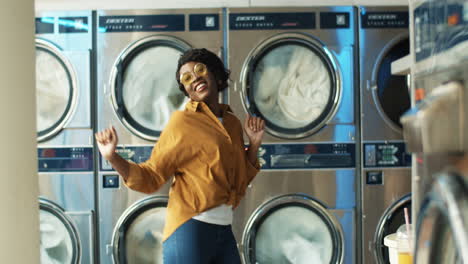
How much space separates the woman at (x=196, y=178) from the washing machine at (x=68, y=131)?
1.51m

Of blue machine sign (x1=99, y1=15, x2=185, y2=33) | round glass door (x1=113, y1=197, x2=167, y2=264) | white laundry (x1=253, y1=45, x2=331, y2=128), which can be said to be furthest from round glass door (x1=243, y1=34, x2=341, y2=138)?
round glass door (x1=113, y1=197, x2=167, y2=264)

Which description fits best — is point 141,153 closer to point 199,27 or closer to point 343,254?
point 199,27

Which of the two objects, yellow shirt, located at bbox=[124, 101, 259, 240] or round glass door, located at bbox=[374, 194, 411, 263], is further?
round glass door, located at bbox=[374, 194, 411, 263]

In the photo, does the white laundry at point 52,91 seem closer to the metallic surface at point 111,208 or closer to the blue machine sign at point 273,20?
the metallic surface at point 111,208

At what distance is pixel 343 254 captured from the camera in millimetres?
3277

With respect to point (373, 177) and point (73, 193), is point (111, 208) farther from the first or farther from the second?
point (373, 177)

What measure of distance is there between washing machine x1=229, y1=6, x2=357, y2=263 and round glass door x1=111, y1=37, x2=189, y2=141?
41 cm

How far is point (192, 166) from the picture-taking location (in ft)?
6.33

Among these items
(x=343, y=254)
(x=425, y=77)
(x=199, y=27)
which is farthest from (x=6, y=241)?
(x=343, y=254)

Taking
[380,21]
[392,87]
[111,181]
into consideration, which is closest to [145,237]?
[111,181]

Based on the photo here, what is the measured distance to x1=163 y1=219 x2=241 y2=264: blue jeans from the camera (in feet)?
6.15

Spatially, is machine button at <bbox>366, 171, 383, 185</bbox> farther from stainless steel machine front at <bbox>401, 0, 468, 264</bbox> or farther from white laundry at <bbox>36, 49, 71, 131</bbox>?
stainless steel machine front at <bbox>401, 0, 468, 264</bbox>

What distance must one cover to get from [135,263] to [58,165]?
2.91 feet

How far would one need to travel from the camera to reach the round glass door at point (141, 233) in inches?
129
